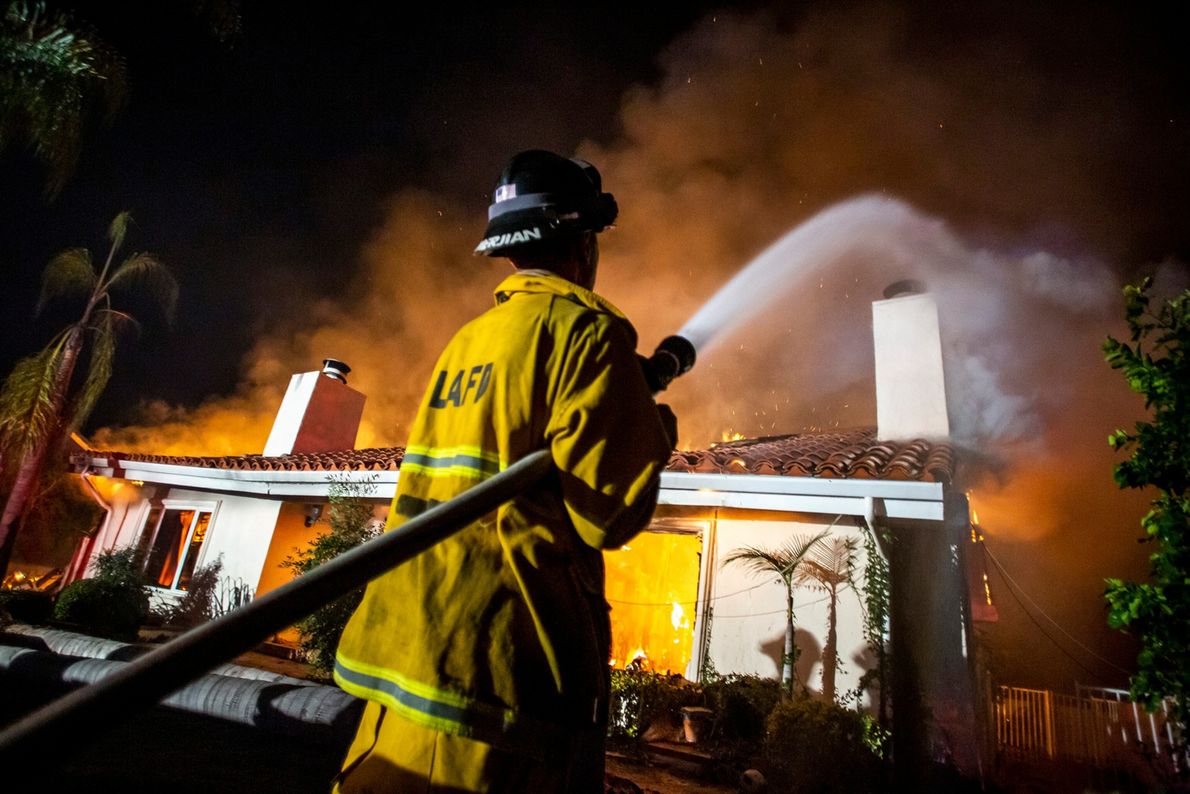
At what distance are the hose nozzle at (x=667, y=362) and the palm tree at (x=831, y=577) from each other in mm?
6571

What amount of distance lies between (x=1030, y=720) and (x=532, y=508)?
14691mm

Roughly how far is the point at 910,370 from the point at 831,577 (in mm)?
3450

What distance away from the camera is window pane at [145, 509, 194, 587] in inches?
569

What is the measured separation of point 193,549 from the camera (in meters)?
14.2

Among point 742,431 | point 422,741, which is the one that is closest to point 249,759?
point 422,741

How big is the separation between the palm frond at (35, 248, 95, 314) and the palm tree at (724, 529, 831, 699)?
61.9 ft

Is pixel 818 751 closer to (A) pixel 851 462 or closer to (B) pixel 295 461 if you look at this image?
(A) pixel 851 462

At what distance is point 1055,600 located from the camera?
21.4 metres

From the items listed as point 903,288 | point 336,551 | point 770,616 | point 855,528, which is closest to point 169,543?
point 336,551

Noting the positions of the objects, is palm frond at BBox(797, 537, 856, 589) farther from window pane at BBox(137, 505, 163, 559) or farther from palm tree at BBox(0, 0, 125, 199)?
window pane at BBox(137, 505, 163, 559)

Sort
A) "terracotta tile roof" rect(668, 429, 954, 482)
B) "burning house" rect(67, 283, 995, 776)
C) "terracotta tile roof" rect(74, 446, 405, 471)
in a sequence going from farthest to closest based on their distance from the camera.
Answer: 1. "terracotta tile roof" rect(74, 446, 405, 471)
2. "burning house" rect(67, 283, 995, 776)
3. "terracotta tile roof" rect(668, 429, 954, 482)

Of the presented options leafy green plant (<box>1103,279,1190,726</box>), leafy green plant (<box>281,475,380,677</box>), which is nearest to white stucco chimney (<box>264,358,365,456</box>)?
leafy green plant (<box>281,475,380,677</box>)

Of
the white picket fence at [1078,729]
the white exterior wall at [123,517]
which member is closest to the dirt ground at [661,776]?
the white picket fence at [1078,729]

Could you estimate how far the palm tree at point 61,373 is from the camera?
13.8 metres
